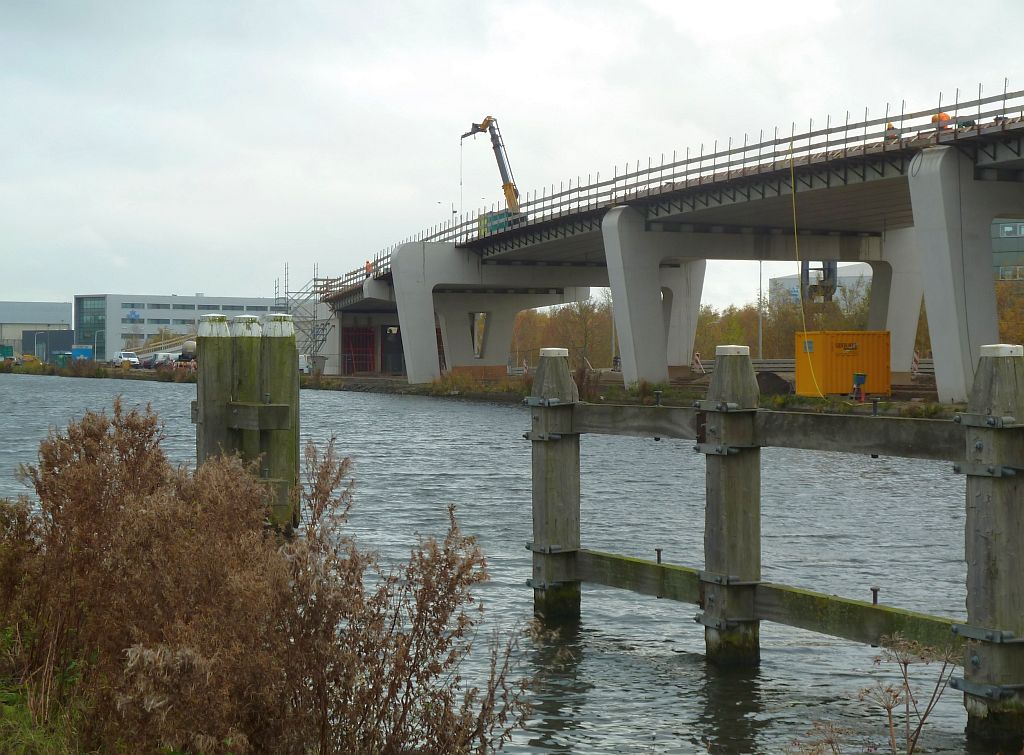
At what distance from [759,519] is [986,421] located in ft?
8.33

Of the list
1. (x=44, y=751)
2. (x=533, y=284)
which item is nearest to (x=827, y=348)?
(x=533, y=284)

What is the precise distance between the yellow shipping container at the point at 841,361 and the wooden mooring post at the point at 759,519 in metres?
37.5

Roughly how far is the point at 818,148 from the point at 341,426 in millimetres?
21458

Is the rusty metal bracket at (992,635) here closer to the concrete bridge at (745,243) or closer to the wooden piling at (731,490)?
the wooden piling at (731,490)

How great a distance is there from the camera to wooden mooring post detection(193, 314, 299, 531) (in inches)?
433

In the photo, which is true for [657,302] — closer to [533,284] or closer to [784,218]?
[784,218]

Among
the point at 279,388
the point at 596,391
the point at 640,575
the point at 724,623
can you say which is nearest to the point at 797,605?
the point at 724,623

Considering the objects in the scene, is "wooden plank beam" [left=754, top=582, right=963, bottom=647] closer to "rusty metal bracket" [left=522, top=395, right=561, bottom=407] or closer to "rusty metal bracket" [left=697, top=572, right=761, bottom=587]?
"rusty metal bracket" [left=697, top=572, right=761, bottom=587]

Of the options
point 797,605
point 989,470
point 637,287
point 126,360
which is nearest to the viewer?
point 989,470

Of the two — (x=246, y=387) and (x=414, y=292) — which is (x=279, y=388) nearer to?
(x=246, y=387)

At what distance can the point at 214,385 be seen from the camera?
11070 mm

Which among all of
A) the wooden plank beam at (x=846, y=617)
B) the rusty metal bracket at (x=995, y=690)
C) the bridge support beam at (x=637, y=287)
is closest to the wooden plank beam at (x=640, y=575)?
the wooden plank beam at (x=846, y=617)

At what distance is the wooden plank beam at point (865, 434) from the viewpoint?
8.47m

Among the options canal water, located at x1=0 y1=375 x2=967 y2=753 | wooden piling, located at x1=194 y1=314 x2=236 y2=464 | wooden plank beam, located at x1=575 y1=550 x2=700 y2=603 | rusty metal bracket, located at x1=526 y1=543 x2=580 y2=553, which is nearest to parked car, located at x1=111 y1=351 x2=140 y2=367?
canal water, located at x1=0 y1=375 x2=967 y2=753
